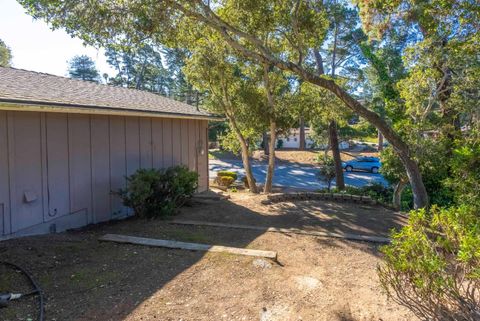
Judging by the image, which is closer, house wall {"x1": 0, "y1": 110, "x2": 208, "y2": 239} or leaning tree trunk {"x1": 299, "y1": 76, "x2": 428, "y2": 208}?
house wall {"x1": 0, "y1": 110, "x2": 208, "y2": 239}

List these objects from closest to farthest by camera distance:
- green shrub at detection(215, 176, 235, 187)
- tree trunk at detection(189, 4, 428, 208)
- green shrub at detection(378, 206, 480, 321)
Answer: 1. green shrub at detection(378, 206, 480, 321)
2. tree trunk at detection(189, 4, 428, 208)
3. green shrub at detection(215, 176, 235, 187)

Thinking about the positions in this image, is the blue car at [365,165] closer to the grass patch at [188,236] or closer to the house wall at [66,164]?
the house wall at [66,164]

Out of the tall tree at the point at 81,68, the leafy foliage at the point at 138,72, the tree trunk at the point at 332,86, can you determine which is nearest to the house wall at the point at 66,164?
the tree trunk at the point at 332,86

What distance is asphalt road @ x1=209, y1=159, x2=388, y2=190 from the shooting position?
71.4ft

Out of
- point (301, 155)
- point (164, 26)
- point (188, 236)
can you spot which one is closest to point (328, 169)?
point (164, 26)

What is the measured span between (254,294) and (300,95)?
9524 mm

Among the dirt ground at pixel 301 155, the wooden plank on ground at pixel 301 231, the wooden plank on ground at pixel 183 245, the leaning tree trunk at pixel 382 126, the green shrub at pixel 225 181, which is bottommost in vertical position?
the green shrub at pixel 225 181

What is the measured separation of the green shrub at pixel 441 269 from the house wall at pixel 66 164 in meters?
5.52

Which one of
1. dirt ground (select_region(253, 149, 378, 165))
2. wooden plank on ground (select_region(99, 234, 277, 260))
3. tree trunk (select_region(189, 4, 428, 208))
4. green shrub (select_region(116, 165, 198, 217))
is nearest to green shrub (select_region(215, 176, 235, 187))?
green shrub (select_region(116, 165, 198, 217))

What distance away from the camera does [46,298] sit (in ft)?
11.8

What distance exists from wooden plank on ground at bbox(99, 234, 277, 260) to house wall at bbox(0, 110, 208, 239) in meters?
1.33

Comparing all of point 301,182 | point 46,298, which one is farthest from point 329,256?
point 301,182

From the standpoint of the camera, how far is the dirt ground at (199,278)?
3361 mm

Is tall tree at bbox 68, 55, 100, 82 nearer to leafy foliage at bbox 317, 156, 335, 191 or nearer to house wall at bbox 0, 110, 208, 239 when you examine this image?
leafy foliage at bbox 317, 156, 335, 191
